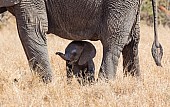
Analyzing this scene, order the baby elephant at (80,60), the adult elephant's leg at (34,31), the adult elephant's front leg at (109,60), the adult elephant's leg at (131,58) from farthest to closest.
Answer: the adult elephant's leg at (131,58) < the baby elephant at (80,60) < the adult elephant's front leg at (109,60) < the adult elephant's leg at (34,31)

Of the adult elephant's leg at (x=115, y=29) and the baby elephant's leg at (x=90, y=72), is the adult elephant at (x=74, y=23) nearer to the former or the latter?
the adult elephant's leg at (x=115, y=29)

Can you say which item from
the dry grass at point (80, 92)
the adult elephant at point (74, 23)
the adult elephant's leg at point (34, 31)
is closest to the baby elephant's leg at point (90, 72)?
the adult elephant at point (74, 23)

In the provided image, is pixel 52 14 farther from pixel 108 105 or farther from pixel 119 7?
pixel 108 105

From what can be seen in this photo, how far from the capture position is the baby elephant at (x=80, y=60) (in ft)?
16.4

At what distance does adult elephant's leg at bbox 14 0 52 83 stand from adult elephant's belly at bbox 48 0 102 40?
160 mm

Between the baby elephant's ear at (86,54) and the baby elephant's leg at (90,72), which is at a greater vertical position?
the baby elephant's ear at (86,54)

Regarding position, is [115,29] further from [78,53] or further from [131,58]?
[131,58]

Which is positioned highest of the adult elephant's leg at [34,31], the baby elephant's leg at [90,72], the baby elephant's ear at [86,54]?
the adult elephant's leg at [34,31]

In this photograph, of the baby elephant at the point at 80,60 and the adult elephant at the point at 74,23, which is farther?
the baby elephant at the point at 80,60

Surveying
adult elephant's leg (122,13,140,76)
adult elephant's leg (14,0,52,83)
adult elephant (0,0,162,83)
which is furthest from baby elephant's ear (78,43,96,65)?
adult elephant's leg (122,13,140,76)

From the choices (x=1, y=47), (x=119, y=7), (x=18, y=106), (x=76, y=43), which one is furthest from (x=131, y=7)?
(x=1, y=47)

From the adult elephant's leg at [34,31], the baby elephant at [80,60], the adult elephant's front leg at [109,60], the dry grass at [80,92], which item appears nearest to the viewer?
the dry grass at [80,92]

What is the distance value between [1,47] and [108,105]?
4.94m

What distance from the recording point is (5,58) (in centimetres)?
677
